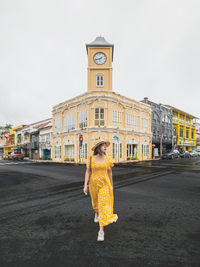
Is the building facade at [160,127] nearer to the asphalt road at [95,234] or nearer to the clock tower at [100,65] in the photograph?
the clock tower at [100,65]

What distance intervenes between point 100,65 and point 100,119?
28.0ft

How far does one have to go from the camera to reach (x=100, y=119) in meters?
21.4

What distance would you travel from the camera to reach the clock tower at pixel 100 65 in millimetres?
22663

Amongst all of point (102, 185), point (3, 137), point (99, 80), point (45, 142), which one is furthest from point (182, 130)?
point (3, 137)

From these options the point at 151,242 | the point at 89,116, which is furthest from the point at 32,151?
the point at 151,242

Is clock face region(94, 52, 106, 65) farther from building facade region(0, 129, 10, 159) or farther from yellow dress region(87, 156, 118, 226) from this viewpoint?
building facade region(0, 129, 10, 159)

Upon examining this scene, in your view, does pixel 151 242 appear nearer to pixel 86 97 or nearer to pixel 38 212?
pixel 38 212

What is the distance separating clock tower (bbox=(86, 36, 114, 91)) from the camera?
2266 centimetres

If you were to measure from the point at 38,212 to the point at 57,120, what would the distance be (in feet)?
83.4

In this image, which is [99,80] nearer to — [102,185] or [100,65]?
[100,65]

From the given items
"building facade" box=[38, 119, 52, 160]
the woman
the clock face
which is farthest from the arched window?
the woman

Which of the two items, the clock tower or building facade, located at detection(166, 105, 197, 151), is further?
building facade, located at detection(166, 105, 197, 151)

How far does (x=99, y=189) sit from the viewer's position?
2.79 m

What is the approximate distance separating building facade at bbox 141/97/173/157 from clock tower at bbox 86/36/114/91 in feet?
42.4
